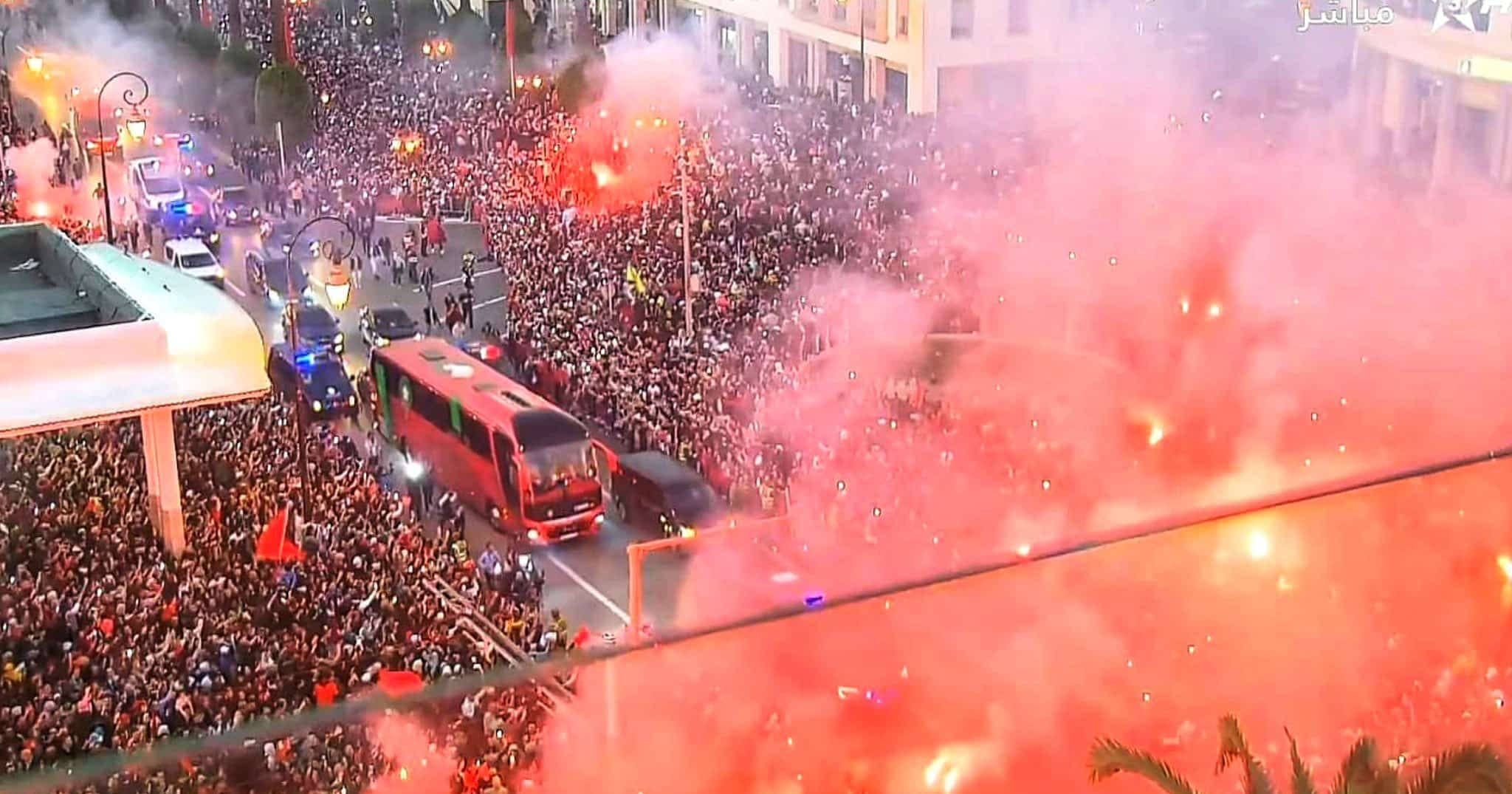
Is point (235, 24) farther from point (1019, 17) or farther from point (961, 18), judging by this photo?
point (1019, 17)

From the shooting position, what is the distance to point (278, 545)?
416 centimetres

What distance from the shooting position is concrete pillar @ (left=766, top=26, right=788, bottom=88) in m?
6.40

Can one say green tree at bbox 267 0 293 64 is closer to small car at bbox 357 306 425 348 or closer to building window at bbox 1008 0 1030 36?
small car at bbox 357 306 425 348

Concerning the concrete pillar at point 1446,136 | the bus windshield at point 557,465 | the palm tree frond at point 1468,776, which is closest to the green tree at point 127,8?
the bus windshield at point 557,465

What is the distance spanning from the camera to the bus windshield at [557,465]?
4.61m

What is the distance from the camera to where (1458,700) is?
384cm

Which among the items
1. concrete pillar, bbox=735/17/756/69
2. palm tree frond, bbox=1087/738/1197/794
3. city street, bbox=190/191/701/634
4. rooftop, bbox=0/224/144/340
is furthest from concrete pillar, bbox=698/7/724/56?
palm tree frond, bbox=1087/738/1197/794

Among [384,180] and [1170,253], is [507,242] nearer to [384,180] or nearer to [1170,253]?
[384,180]

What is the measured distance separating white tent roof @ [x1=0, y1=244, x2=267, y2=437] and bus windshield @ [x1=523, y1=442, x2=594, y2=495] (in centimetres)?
76

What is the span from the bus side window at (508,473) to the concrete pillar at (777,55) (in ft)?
7.86

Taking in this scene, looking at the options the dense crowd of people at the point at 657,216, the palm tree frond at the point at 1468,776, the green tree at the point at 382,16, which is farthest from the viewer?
the green tree at the point at 382,16

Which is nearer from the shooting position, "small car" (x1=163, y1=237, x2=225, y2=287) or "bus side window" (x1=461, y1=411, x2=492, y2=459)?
"bus side window" (x1=461, y1=411, x2=492, y2=459)

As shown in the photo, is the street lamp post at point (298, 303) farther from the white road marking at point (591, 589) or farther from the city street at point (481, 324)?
the white road marking at point (591, 589)

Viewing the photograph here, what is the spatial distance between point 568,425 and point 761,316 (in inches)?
48.4
